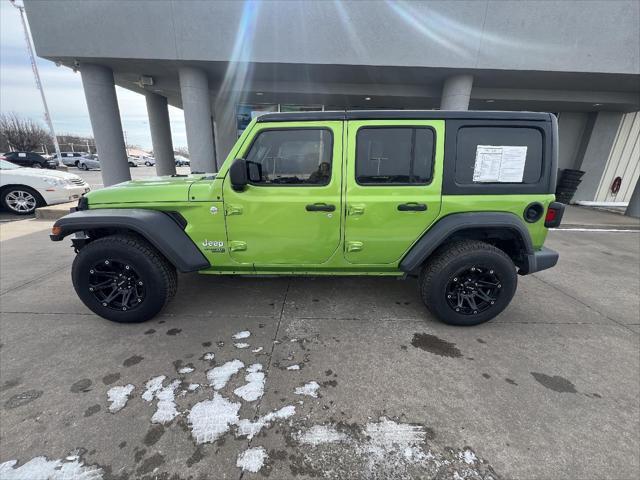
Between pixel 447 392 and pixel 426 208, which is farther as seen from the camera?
pixel 426 208

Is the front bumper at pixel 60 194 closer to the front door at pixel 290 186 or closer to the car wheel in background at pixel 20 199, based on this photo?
the car wheel in background at pixel 20 199

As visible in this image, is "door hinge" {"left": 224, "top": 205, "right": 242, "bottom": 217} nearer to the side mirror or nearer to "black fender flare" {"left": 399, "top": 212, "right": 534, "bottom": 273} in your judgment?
the side mirror

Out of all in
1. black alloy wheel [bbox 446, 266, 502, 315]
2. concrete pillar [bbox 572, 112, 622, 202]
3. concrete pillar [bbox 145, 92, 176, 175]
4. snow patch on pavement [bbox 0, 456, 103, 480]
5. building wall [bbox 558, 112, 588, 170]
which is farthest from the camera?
concrete pillar [bbox 145, 92, 176, 175]

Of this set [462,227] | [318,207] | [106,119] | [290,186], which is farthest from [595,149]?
[106,119]

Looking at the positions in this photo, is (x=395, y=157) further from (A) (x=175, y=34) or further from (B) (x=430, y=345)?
(A) (x=175, y=34)

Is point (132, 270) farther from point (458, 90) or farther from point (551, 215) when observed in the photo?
point (458, 90)

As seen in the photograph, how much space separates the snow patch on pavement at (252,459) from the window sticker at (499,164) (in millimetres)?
2695

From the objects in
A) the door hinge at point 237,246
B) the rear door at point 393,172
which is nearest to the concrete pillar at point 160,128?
the door hinge at point 237,246

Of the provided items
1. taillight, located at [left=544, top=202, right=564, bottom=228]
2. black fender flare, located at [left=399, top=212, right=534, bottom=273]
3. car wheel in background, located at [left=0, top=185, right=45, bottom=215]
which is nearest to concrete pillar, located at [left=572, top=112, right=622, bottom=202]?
taillight, located at [left=544, top=202, right=564, bottom=228]

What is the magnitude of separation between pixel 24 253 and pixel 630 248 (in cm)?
1117

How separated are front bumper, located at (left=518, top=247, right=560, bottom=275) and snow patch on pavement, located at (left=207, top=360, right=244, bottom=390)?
278 centimetres

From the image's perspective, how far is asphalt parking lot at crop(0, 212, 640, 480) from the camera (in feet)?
5.26

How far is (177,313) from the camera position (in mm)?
3025

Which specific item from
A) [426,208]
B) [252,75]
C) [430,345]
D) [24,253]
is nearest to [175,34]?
[252,75]
